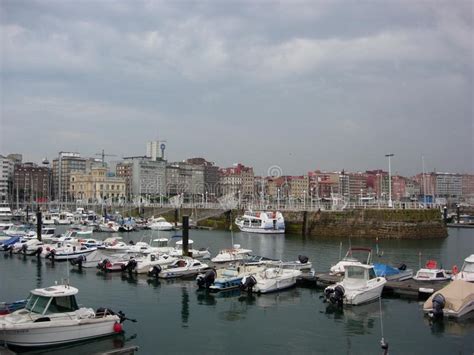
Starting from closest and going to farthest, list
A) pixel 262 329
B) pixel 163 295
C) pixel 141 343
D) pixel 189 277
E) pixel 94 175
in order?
pixel 141 343, pixel 262 329, pixel 163 295, pixel 189 277, pixel 94 175

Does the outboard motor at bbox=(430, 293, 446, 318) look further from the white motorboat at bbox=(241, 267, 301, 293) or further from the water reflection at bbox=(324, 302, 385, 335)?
the white motorboat at bbox=(241, 267, 301, 293)

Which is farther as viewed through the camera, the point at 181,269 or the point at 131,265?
the point at 131,265

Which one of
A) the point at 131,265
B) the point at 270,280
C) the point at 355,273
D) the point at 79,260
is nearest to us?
the point at 355,273

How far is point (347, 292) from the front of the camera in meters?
26.2

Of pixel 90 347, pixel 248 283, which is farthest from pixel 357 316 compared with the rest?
pixel 90 347

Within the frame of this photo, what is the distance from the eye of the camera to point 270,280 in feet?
97.6

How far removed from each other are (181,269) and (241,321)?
11.4 metres

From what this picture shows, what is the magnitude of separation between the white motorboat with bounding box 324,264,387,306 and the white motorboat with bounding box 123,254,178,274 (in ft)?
43.4

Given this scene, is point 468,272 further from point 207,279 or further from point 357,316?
point 207,279

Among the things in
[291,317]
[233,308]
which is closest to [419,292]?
[291,317]

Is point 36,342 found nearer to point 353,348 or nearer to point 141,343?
point 141,343

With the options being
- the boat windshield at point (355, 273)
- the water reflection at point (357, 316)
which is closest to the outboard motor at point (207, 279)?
the water reflection at point (357, 316)

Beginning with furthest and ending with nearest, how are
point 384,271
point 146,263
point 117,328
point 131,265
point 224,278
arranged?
point 131,265, point 146,263, point 384,271, point 224,278, point 117,328

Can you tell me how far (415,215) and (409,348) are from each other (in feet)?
171
